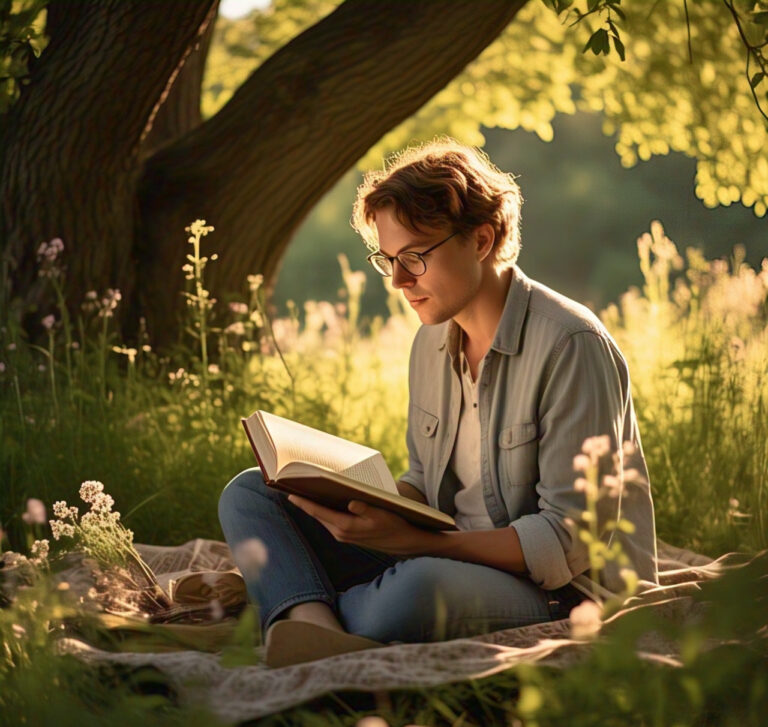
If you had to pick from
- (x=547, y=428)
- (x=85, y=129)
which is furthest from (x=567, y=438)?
(x=85, y=129)

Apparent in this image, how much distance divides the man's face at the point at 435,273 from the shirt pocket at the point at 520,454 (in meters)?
0.37

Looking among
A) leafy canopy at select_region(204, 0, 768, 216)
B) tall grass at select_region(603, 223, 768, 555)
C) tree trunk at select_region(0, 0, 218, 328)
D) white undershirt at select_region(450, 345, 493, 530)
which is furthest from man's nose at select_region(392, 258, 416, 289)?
tree trunk at select_region(0, 0, 218, 328)

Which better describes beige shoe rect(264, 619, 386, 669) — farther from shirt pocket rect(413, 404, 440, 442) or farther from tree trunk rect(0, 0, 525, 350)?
tree trunk rect(0, 0, 525, 350)

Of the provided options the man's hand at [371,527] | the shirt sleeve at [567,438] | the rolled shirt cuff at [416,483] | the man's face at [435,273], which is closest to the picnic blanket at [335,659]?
the shirt sleeve at [567,438]

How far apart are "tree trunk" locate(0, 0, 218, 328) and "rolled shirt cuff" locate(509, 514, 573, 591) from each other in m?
2.79

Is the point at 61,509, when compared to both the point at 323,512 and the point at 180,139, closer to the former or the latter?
the point at 323,512

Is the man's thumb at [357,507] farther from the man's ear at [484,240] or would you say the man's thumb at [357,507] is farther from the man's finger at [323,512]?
the man's ear at [484,240]

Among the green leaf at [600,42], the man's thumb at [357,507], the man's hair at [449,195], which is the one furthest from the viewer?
Result: the green leaf at [600,42]

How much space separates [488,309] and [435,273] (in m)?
0.20

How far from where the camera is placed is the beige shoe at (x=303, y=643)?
2.46 m

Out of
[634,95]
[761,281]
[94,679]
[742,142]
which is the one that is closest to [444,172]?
[94,679]

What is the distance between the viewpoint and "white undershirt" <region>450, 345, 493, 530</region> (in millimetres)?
2973

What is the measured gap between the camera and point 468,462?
3027 millimetres

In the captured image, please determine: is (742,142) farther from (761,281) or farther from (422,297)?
(422,297)
